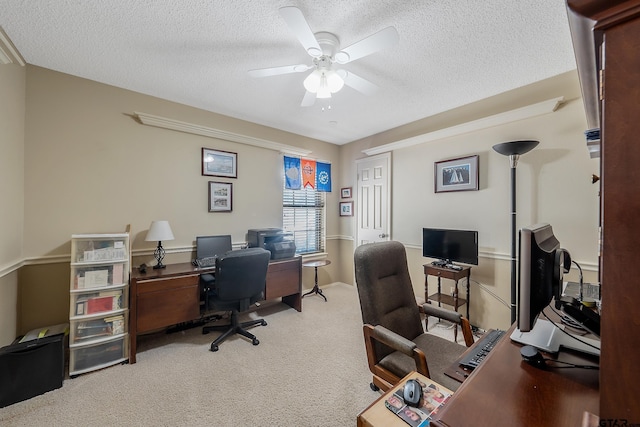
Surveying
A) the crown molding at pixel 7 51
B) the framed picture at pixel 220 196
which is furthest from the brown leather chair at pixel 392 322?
the crown molding at pixel 7 51

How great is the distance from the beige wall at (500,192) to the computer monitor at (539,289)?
1.74 m

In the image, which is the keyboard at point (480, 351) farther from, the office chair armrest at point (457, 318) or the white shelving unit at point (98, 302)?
the white shelving unit at point (98, 302)

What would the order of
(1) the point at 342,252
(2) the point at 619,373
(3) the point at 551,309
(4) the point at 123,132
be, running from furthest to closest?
(1) the point at 342,252 < (4) the point at 123,132 < (3) the point at 551,309 < (2) the point at 619,373

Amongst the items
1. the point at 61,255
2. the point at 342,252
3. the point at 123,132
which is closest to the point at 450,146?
the point at 342,252

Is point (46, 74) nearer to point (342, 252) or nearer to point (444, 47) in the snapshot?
point (444, 47)

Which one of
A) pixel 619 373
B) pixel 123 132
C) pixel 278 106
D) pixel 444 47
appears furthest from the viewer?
pixel 278 106

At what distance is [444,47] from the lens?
197 centimetres

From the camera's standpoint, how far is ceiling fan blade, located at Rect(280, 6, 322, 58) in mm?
1362

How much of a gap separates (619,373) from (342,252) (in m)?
4.18

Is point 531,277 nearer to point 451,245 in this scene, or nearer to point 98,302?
point 451,245

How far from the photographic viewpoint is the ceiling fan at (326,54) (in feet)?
4.86

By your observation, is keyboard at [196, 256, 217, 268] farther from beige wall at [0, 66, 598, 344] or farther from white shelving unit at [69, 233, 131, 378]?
white shelving unit at [69, 233, 131, 378]

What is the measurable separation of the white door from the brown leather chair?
6.98ft

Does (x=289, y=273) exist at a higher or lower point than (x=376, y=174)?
lower
